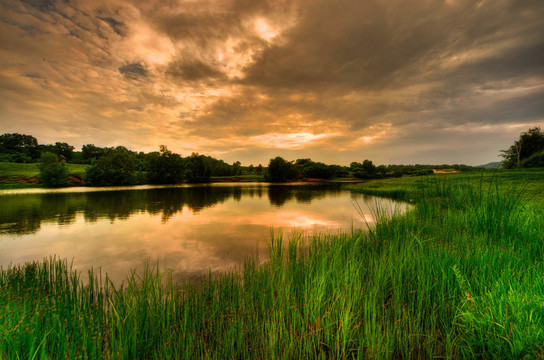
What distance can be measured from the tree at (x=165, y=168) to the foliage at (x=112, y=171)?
6.41 metres

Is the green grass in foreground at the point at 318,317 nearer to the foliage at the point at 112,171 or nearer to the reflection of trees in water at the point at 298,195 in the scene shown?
the reflection of trees in water at the point at 298,195

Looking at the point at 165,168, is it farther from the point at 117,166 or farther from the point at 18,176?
the point at 18,176

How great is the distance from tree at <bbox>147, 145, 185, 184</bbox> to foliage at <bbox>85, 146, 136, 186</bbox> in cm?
641

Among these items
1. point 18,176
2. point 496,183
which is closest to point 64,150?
point 18,176

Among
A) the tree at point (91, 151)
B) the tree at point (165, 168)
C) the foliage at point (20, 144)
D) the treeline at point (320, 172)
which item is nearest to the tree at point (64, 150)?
the tree at point (91, 151)

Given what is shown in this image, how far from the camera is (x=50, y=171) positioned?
53.5m

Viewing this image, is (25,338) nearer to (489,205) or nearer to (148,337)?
(148,337)

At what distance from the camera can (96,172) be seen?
59719 millimetres

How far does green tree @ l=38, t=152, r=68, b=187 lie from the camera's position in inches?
2104

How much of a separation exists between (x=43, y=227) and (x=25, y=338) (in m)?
15.2

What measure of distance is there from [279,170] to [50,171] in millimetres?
70493

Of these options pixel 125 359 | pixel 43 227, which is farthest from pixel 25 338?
pixel 43 227

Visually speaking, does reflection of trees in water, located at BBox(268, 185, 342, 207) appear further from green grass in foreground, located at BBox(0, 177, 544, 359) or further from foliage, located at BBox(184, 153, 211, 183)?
foliage, located at BBox(184, 153, 211, 183)

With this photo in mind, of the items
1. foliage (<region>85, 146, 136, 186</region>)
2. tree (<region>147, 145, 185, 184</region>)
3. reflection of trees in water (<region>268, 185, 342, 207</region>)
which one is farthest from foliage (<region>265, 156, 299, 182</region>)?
foliage (<region>85, 146, 136, 186</region>)
